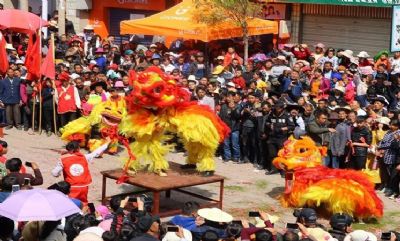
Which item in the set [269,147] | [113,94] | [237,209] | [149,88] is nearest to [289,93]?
[269,147]

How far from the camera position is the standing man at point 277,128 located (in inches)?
652

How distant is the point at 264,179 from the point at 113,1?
15.0m

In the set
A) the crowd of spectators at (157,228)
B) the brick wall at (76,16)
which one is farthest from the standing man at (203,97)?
the brick wall at (76,16)

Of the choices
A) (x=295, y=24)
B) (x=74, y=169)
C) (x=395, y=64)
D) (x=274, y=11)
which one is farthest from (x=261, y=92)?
(x=274, y=11)

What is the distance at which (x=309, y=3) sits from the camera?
24.5m

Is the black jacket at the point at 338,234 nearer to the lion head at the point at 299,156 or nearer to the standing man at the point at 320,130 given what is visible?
the lion head at the point at 299,156

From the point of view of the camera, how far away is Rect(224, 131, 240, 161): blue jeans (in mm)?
17984

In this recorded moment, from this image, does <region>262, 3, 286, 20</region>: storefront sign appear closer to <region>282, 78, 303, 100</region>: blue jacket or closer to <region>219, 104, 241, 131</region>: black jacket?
<region>282, 78, 303, 100</region>: blue jacket

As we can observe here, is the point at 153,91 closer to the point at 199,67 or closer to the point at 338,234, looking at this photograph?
the point at 338,234

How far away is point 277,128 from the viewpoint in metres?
16.6

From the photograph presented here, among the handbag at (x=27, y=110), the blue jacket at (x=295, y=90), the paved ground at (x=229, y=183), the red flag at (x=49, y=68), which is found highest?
the red flag at (x=49, y=68)

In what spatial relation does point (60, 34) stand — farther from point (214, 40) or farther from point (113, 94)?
point (113, 94)

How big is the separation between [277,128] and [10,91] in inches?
264

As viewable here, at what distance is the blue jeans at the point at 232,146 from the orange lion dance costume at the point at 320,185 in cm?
324
